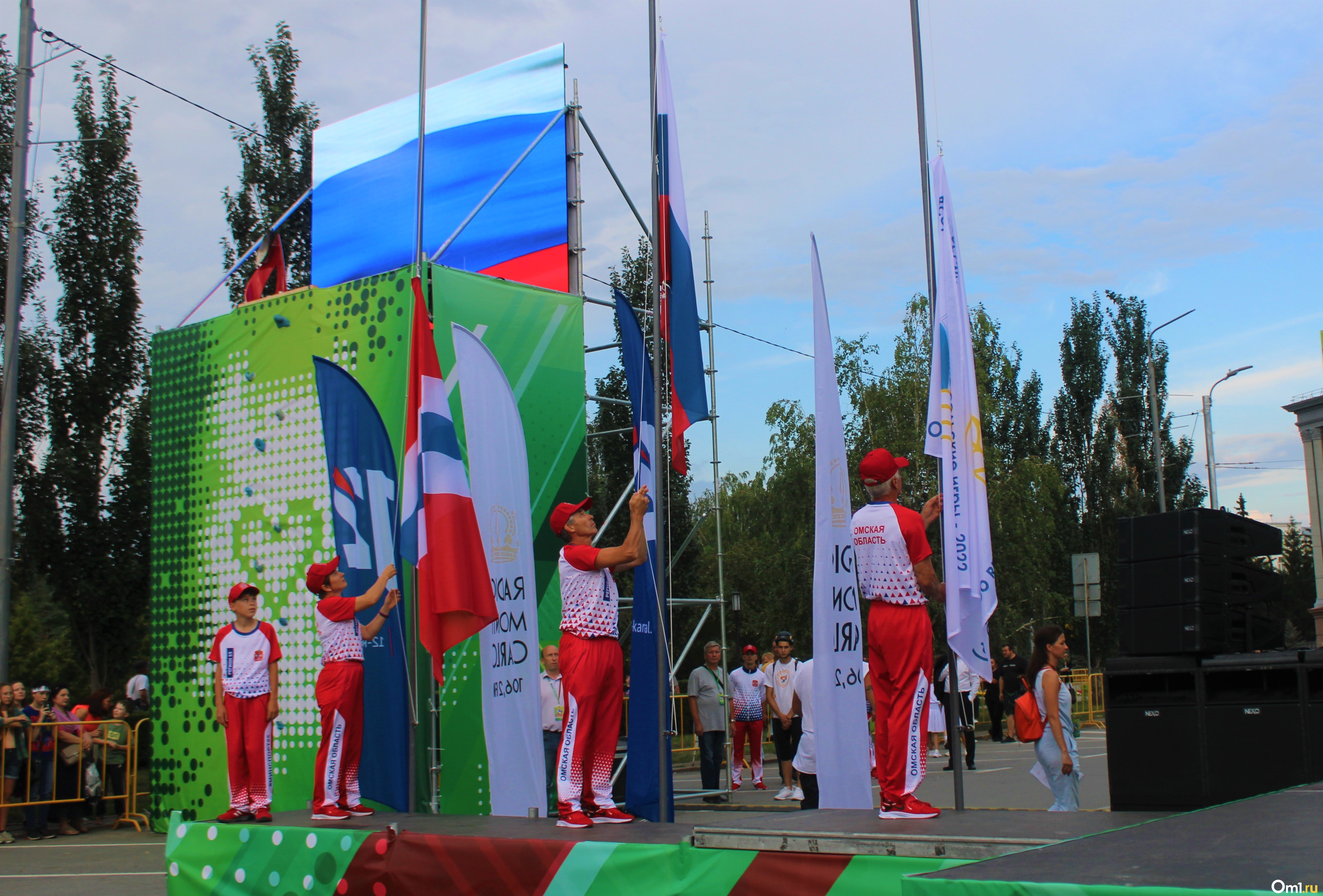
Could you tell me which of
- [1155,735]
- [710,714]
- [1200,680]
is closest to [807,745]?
[710,714]

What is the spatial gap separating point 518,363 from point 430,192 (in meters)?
3.35

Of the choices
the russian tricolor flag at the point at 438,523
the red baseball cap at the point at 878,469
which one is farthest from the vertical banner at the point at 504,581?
the red baseball cap at the point at 878,469

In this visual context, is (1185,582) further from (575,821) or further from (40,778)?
(40,778)

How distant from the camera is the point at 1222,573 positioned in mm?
5652

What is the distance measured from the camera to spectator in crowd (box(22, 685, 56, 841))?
457 inches

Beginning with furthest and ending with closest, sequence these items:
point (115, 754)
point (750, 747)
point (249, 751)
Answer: point (750, 747)
point (115, 754)
point (249, 751)

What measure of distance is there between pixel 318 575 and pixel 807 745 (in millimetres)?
4600

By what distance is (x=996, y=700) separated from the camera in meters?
19.3

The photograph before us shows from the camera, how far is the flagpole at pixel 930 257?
554 centimetres

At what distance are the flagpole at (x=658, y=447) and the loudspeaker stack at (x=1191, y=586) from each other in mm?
2420

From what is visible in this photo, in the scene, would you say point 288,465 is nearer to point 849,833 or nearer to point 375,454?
point 375,454

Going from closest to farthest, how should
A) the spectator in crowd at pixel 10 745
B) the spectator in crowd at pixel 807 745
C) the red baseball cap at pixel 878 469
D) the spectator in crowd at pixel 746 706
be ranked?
the red baseball cap at pixel 878 469, the spectator in crowd at pixel 807 745, the spectator in crowd at pixel 10 745, the spectator in crowd at pixel 746 706

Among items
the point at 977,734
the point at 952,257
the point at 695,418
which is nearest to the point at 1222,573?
the point at 952,257

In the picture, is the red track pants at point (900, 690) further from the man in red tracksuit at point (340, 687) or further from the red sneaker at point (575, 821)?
the man in red tracksuit at point (340, 687)
